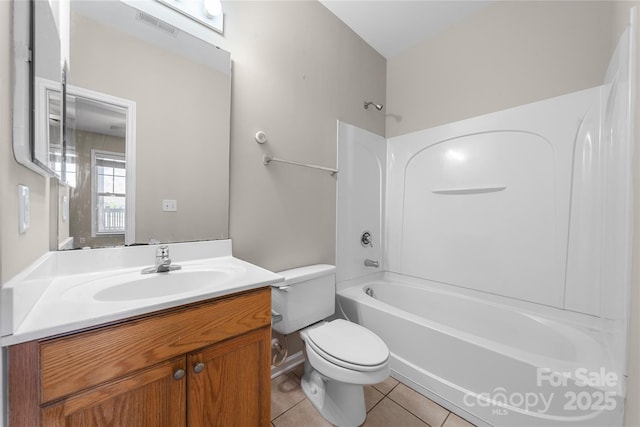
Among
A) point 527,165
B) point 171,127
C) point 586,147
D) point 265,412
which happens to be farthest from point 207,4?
point 586,147

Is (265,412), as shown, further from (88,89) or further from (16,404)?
(88,89)

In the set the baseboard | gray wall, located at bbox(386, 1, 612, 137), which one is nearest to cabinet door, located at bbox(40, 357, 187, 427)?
the baseboard

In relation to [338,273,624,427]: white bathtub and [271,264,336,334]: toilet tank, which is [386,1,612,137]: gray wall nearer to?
[338,273,624,427]: white bathtub

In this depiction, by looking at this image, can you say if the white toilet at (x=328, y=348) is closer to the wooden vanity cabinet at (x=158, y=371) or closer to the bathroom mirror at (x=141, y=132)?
the wooden vanity cabinet at (x=158, y=371)

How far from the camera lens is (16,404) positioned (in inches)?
20.5

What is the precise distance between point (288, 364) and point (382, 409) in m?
0.64

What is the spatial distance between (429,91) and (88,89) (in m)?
2.28

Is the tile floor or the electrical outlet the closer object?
the electrical outlet

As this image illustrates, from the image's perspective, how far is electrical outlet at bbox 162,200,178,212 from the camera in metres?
1.17

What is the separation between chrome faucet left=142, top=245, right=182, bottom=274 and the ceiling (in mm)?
2021

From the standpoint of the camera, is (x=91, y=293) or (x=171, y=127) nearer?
(x=91, y=293)

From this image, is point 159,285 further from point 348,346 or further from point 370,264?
point 370,264

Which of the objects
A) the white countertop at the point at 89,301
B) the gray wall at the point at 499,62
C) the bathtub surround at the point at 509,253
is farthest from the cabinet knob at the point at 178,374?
the gray wall at the point at 499,62

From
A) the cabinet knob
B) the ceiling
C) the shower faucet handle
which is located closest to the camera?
the cabinet knob
